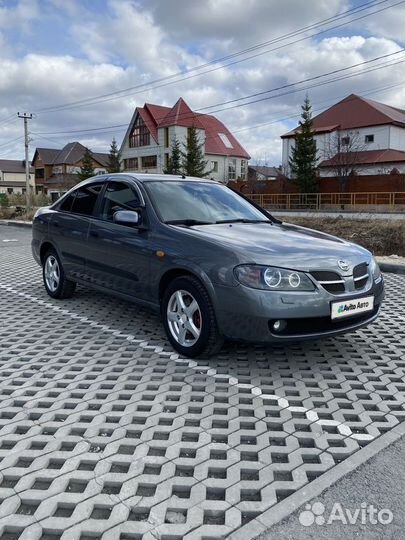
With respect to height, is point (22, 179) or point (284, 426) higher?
point (22, 179)

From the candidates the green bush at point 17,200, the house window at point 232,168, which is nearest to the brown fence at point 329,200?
the green bush at point 17,200

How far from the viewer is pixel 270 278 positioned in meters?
3.82

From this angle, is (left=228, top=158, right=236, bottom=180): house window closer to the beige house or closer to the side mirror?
the beige house

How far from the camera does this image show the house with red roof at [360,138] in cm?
4062

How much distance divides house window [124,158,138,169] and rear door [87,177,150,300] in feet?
191

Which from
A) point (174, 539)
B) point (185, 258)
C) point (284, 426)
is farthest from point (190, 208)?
point (174, 539)

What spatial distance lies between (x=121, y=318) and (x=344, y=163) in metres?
36.9

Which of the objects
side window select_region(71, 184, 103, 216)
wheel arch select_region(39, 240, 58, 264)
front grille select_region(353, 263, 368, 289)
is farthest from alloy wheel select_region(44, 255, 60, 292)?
front grille select_region(353, 263, 368, 289)

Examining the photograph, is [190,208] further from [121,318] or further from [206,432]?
[206,432]

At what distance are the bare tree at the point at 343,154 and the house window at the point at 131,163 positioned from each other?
25.9 meters

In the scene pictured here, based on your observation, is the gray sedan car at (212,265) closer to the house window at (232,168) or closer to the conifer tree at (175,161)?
the conifer tree at (175,161)

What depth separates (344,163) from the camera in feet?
129

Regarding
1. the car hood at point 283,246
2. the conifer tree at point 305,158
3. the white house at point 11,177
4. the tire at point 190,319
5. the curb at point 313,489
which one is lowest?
the curb at point 313,489

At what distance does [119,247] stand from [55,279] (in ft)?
6.26
